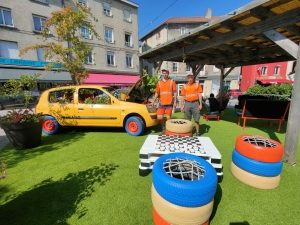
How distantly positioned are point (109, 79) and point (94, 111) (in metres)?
13.6

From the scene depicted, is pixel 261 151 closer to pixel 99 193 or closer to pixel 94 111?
pixel 99 193

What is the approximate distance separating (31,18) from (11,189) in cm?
1712

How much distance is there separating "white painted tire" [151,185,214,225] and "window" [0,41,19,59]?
17.7m

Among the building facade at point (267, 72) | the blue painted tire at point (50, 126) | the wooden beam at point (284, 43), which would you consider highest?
the building facade at point (267, 72)

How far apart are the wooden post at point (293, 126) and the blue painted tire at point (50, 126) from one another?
6.64m

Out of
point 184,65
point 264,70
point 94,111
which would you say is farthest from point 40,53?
point 264,70

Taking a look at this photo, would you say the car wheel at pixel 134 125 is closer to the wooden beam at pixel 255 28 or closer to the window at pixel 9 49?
the wooden beam at pixel 255 28

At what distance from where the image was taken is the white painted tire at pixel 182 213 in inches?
57.3

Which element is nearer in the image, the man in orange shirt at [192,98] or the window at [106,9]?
the man in orange shirt at [192,98]

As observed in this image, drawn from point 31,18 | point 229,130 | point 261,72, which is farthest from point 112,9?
point 261,72

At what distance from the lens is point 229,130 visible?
546 cm

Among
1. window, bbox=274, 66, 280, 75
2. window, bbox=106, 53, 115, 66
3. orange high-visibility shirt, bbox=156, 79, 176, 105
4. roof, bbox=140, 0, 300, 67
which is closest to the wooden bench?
roof, bbox=140, 0, 300, 67

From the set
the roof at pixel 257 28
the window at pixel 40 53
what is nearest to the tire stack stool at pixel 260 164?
the roof at pixel 257 28

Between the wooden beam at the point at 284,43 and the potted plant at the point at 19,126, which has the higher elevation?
the wooden beam at the point at 284,43
